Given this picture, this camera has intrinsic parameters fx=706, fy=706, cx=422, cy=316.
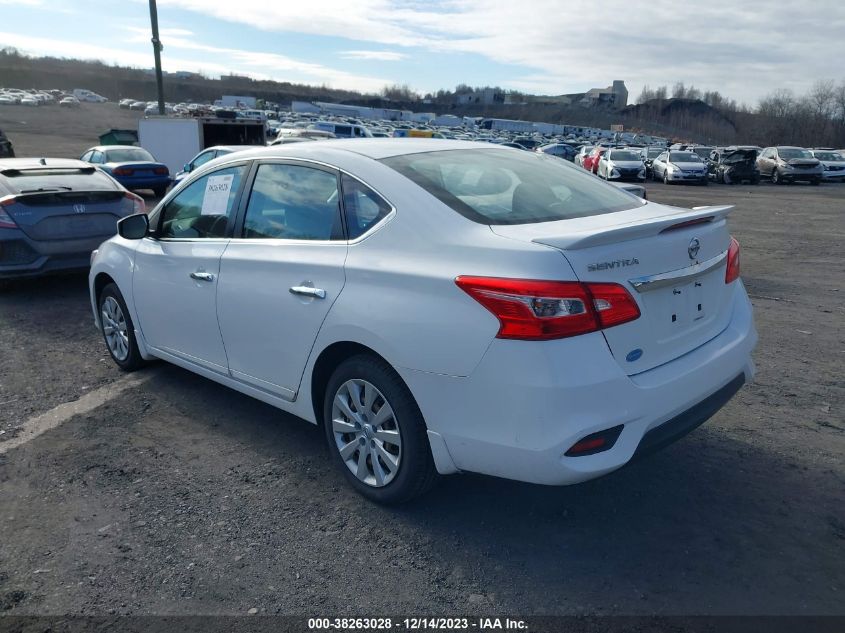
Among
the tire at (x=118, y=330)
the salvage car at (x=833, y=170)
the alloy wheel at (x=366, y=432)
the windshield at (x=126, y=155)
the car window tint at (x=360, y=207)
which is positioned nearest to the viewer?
the alloy wheel at (x=366, y=432)

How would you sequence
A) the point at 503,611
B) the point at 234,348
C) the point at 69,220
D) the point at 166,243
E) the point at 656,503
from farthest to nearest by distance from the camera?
the point at 69,220, the point at 166,243, the point at 234,348, the point at 656,503, the point at 503,611

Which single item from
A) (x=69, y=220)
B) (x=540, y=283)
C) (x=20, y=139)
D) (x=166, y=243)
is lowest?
(x=20, y=139)

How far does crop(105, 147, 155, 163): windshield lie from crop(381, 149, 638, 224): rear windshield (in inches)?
666

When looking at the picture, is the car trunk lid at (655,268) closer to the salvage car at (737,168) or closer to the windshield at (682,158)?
the windshield at (682,158)

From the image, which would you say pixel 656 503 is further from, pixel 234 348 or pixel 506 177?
pixel 234 348

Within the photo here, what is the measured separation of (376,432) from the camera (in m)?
3.41

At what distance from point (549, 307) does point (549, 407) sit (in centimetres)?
39

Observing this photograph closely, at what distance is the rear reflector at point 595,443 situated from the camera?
9.14ft

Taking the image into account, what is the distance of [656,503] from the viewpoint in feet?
11.5

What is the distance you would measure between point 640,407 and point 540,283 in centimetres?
67

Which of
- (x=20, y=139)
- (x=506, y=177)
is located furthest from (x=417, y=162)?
(x=20, y=139)

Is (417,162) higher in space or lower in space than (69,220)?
higher

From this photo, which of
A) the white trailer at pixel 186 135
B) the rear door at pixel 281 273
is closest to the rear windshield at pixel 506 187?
the rear door at pixel 281 273

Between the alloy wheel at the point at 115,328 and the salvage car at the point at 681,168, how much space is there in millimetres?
26876
